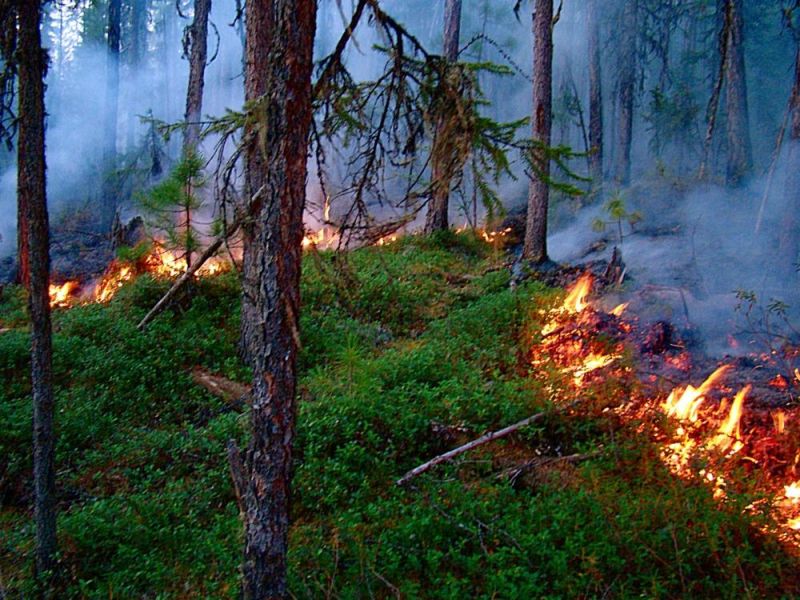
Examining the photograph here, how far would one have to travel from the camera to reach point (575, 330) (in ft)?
29.4

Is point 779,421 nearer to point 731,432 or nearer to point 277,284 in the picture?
A: point 731,432

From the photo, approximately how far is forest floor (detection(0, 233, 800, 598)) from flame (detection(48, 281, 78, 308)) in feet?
9.90

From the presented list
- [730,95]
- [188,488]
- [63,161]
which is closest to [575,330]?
[188,488]

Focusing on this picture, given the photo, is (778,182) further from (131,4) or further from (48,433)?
(131,4)

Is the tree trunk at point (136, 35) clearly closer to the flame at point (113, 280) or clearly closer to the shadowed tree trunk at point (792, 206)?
the flame at point (113, 280)

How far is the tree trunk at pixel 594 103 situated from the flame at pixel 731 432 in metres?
17.0

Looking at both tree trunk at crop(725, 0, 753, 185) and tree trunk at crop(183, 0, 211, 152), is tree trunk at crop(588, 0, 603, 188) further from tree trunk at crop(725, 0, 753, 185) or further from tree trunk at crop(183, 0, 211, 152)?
tree trunk at crop(183, 0, 211, 152)

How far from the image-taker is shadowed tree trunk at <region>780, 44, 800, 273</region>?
10156 mm

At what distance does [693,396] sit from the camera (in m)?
6.92

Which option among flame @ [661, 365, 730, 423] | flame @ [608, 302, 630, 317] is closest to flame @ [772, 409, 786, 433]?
flame @ [661, 365, 730, 423]

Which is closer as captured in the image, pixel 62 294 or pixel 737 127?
pixel 62 294

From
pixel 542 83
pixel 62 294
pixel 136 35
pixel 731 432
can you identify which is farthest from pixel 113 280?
pixel 136 35

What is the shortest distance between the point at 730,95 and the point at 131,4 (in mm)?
32303

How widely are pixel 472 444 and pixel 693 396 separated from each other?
9.05 ft
